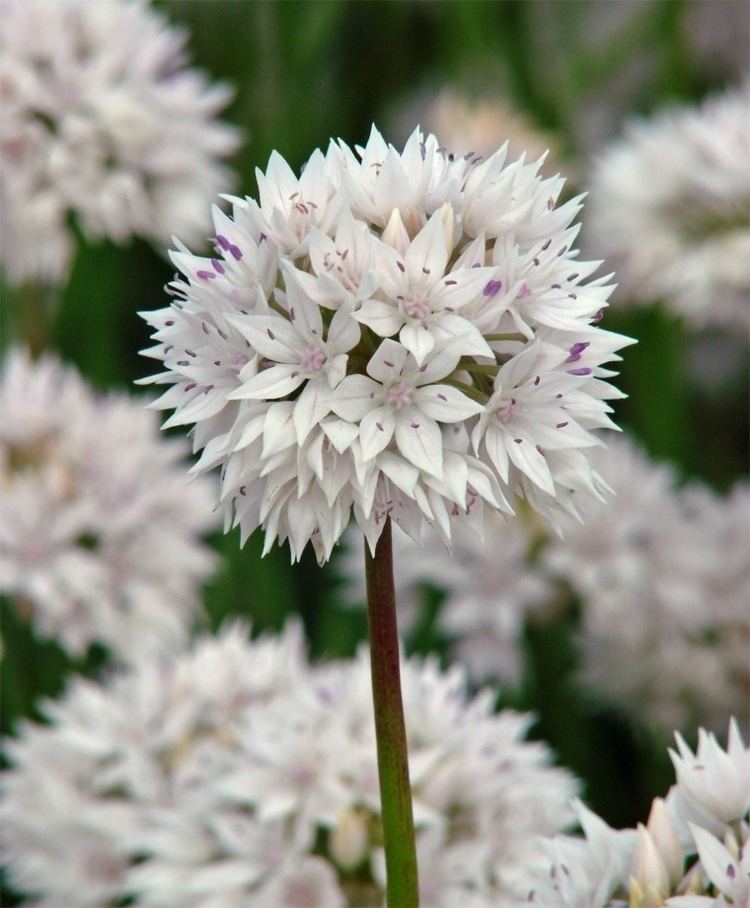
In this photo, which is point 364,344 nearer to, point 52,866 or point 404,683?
point 404,683

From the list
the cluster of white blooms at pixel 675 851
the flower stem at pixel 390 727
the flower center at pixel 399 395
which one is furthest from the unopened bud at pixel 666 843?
the flower center at pixel 399 395

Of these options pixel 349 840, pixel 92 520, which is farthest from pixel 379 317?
pixel 92 520

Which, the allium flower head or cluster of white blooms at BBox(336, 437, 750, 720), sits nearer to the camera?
the allium flower head

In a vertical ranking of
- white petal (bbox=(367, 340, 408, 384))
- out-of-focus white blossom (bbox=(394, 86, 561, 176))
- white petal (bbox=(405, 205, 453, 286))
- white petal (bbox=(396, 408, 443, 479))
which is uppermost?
out-of-focus white blossom (bbox=(394, 86, 561, 176))

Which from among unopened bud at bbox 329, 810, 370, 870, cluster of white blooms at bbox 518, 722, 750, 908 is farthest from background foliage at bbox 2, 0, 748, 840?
cluster of white blooms at bbox 518, 722, 750, 908

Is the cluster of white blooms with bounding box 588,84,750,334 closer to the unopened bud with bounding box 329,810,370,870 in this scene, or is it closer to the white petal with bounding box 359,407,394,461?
the unopened bud with bounding box 329,810,370,870
